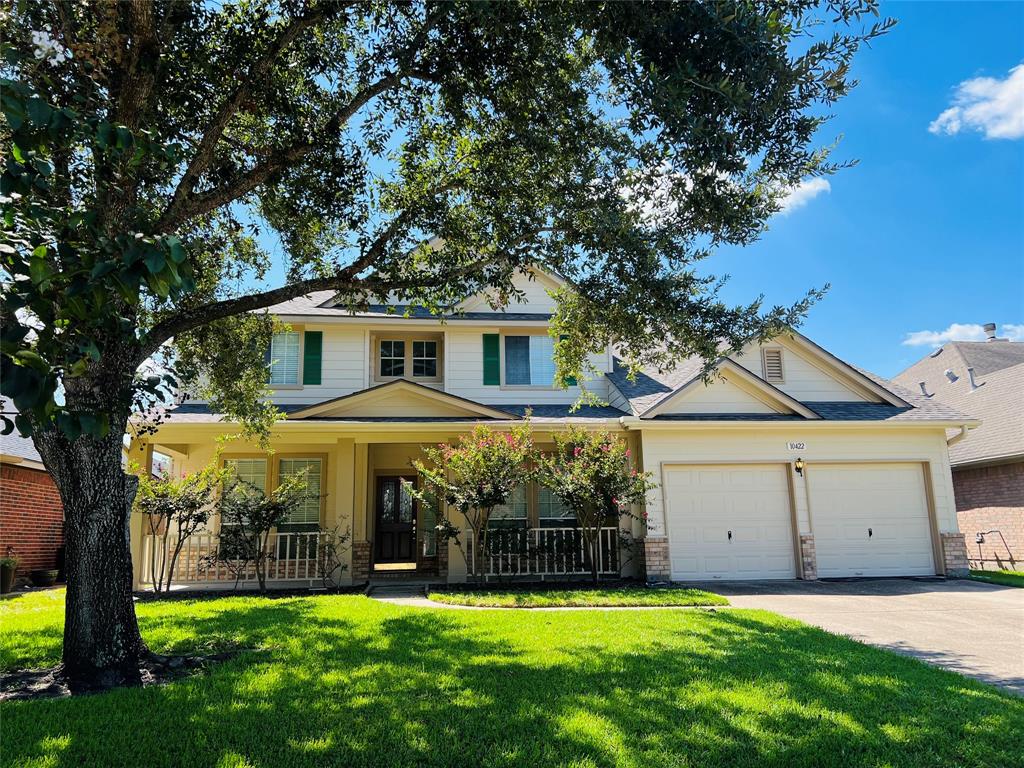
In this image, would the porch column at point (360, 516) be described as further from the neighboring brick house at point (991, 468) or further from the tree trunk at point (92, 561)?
the neighboring brick house at point (991, 468)

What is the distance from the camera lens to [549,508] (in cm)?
1351

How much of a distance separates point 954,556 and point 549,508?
8.06 metres

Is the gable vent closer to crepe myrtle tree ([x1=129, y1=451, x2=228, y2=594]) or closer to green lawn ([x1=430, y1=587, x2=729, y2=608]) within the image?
green lawn ([x1=430, y1=587, x2=729, y2=608])

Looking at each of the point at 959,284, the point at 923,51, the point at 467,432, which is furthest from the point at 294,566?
the point at 959,284

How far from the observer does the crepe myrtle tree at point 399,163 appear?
5.24 metres

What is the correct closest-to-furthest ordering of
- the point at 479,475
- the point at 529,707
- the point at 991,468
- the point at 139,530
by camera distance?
the point at 529,707, the point at 479,475, the point at 139,530, the point at 991,468

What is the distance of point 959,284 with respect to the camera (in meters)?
18.7

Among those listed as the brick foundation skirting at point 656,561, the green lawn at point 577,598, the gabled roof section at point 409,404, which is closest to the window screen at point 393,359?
the gabled roof section at point 409,404

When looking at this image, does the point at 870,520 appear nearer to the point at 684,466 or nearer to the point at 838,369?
the point at 838,369

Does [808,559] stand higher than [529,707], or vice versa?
[808,559]

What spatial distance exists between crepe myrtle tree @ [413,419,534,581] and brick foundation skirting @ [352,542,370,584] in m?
1.89

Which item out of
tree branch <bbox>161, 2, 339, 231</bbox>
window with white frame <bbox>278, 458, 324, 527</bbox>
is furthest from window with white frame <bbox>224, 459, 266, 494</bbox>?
tree branch <bbox>161, 2, 339, 231</bbox>

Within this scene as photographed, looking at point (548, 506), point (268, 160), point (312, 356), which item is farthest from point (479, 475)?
point (268, 160)

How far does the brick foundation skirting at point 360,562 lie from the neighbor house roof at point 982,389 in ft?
48.9
